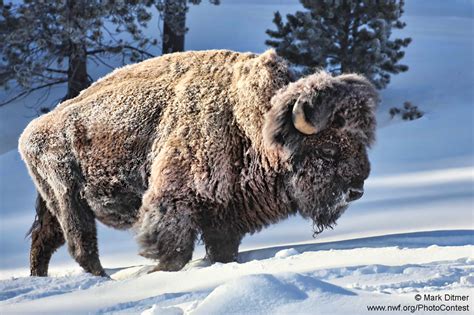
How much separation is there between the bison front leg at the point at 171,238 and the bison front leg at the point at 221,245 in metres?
0.17

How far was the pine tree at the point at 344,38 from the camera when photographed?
16.0m

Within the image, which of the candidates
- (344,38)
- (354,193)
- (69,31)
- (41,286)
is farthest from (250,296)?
(344,38)

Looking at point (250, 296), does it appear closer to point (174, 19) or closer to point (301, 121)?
point (301, 121)

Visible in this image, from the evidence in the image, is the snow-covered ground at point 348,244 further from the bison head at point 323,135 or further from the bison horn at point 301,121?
the bison horn at point 301,121

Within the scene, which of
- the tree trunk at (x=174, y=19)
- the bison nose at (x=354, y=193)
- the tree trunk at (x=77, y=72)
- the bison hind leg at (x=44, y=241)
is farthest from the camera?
the tree trunk at (x=174, y=19)

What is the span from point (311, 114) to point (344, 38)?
10820 mm

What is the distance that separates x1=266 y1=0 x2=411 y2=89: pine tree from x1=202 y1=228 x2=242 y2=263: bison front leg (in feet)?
33.3

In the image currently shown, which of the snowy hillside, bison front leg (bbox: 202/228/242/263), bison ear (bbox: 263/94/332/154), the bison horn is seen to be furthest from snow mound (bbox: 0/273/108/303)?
the bison horn

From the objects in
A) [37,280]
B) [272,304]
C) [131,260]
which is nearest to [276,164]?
[37,280]

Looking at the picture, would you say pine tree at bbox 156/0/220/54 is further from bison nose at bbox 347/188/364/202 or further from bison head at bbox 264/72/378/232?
bison nose at bbox 347/188/364/202

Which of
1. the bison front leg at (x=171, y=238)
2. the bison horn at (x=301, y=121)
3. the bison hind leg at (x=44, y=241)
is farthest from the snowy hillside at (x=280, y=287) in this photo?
the bison hind leg at (x=44, y=241)

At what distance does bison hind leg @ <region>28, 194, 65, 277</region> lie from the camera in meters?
6.90

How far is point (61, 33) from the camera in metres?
15.3

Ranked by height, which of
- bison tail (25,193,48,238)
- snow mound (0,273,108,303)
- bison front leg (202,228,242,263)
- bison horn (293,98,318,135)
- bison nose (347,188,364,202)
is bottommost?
snow mound (0,273,108,303)
